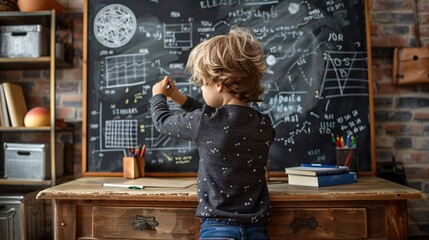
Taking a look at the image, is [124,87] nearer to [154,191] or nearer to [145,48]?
[145,48]

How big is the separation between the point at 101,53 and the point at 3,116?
2.50 ft

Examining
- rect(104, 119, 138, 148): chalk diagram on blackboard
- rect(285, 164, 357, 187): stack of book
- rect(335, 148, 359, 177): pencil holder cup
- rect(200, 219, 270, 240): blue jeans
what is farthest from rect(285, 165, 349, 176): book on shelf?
rect(104, 119, 138, 148): chalk diagram on blackboard

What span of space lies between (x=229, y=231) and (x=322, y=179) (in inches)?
24.2

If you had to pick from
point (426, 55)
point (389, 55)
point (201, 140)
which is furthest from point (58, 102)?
point (426, 55)

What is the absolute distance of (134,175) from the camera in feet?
6.82

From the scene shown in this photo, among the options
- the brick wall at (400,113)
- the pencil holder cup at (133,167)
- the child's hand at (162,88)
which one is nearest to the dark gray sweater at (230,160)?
the child's hand at (162,88)

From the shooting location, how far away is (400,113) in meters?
2.48

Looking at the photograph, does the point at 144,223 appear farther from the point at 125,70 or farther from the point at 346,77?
the point at 346,77

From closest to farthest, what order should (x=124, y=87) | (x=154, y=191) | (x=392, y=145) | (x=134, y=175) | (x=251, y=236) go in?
1. (x=251, y=236)
2. (x=154, y=191)
3. (x=134, y=175)
4. (x=124, y=87)
5. (x=392, y=145)

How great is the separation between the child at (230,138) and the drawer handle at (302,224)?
231 mm

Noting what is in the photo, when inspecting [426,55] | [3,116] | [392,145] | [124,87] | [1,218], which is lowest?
[1,218]

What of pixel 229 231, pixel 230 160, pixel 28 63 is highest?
pixel 28 63

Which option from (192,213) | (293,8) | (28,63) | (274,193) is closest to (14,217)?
(28,63)

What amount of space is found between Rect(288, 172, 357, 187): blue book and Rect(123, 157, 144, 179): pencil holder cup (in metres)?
0.84
